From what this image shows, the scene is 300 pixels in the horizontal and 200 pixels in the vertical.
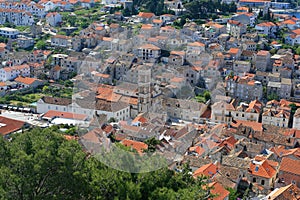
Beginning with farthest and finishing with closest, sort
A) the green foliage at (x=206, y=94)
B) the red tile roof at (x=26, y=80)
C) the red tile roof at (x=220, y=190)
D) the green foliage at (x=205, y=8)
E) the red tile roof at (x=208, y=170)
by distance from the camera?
Result: 1. the green foliage at (x=205, y=8)
2. the red tile roof at (x=26, y=80)
3. the red tile roof at (x=208, y=170)
4. the red tile roof at (x=220, y=190)
5. the green foliage at (x=206, y=94)

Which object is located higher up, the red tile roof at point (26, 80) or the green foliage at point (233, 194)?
the red tile roof at point (26, 80)

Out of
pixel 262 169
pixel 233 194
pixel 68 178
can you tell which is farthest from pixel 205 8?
pixel 68 178

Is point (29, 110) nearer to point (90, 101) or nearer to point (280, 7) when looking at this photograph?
point (90, 101)

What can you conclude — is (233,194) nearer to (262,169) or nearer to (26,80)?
(262,169)

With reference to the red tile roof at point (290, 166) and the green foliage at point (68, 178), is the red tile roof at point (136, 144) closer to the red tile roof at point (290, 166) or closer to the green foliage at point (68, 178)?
the green foliage at point (68, 178)

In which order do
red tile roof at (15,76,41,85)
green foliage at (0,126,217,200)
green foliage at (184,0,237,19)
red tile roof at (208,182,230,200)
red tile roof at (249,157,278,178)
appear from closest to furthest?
1. green foliage at (0,126,217,200)
2. red tile roof at (208,182,230,200)
3. red tile roof at (249,157,278,178)
4. red tile roof at (15,76,41,85)
5. green foliage at (184,0,237,19)

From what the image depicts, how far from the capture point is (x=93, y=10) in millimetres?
24922

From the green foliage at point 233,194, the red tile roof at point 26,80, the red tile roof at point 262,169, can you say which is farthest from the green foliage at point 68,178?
the red tile roof at point 26,80

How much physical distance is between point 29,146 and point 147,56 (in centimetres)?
183

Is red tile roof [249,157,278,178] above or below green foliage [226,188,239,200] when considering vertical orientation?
above

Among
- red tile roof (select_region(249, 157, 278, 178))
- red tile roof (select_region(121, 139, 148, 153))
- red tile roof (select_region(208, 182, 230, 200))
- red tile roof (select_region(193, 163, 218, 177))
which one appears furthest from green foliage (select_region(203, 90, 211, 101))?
red tile roof (select_region(249, 157, 278, 178))

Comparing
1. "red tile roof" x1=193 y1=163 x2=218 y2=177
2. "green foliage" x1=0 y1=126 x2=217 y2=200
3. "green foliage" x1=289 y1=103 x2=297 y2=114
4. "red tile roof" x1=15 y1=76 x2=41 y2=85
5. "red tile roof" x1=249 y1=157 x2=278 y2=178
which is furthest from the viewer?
"red tile roof" x1=15 y1=76 x2=41 y2=85

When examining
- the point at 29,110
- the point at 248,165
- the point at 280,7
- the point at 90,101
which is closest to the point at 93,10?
the point at 280,7

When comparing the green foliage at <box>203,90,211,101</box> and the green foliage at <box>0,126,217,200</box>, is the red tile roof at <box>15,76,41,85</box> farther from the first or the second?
the green foliage at <box>203,90,211,101</box>
